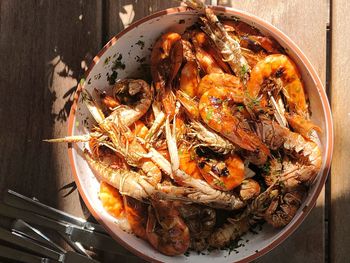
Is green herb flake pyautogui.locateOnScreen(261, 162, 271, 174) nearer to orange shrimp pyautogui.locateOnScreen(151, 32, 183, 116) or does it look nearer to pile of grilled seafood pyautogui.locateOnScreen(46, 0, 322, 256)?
pile of grilled seafood pyautogui.locateOnScreen(46, 0, 322, 256)

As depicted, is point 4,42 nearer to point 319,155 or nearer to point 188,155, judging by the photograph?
point 188,155

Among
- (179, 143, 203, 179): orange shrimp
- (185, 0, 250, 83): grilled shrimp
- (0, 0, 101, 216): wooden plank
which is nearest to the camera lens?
(185, 0, 250, 83): grilled shrimp

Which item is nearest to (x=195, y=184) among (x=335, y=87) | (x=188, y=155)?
(x=188, y=155)

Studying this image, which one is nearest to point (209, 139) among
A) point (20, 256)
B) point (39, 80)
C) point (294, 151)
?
point (294, 151)

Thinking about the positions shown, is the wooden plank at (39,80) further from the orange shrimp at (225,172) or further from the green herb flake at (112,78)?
the orange shrimp at (225,172)

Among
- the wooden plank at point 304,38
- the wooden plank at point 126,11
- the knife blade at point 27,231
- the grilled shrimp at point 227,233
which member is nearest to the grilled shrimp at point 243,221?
the grilled shrimp at point 227,233

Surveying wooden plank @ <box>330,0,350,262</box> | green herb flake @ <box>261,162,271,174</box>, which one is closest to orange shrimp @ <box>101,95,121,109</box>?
green herb flake @ <box>261,162,271,174</box>

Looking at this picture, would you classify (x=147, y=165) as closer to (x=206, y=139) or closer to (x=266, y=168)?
(x=206, y=139)
